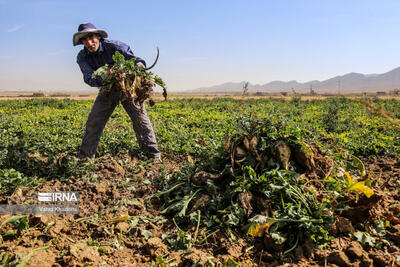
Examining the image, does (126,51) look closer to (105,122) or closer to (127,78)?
(127,78)

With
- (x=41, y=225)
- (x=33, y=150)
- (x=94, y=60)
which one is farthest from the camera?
(x=33, y=150)

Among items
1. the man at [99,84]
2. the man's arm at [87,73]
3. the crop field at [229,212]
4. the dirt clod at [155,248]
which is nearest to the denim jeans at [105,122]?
the man at [99,84]

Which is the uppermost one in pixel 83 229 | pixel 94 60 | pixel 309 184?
pixel 94 60

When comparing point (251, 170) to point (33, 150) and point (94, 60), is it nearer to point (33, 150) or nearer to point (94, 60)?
point (94, 60)

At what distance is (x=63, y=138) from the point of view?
622cm

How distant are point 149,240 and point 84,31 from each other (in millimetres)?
3067

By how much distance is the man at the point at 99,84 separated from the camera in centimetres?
419

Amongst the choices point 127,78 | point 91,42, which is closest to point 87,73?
point 91,42

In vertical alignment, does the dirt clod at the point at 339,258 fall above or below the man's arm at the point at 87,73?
below

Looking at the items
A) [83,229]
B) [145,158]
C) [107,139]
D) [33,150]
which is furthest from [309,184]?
[33,150]

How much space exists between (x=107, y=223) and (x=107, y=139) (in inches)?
119

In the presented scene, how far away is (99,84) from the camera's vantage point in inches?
160

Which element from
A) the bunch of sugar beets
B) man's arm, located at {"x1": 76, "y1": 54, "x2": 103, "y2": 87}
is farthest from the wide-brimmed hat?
the bunch of sugar beets

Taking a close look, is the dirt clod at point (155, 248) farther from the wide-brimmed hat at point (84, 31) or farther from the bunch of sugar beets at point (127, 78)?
the wide-brimmed hat at point (84, 31)
